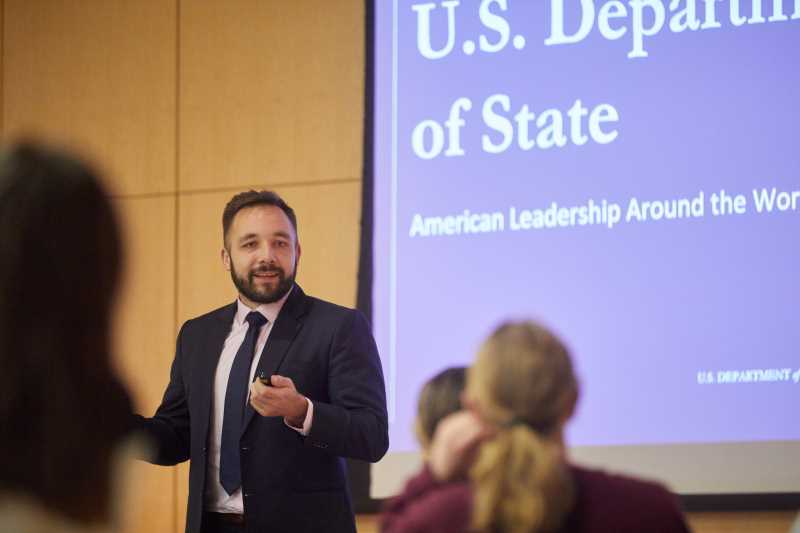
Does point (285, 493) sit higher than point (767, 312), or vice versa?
point (767, 312)

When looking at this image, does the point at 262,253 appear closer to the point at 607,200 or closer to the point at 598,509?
the point at 607,200

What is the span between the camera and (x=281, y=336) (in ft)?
11.0

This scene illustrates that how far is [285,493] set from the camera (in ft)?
10.3

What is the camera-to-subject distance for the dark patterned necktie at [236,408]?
3.18 m

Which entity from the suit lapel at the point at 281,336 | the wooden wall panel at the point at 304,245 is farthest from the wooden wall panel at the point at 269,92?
the suit lapel at the point at 281,336

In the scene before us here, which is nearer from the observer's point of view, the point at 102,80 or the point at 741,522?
the point at 741,522

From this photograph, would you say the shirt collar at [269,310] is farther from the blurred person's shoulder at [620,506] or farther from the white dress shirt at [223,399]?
the blurred person's shoulder at [620,506]

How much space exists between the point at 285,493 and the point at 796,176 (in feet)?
7.37

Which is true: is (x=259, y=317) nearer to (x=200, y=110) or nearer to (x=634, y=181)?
(x=634, y=181)

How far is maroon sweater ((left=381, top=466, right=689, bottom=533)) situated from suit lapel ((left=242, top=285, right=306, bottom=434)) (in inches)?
59.0

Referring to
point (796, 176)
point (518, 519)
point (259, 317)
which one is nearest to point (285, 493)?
point (259, 317)

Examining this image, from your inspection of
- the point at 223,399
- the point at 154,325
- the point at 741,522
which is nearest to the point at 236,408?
the point at 223,399

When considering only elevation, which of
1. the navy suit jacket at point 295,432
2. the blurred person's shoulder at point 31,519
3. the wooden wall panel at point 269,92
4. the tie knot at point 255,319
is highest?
the wooden wall panel at point 269,92

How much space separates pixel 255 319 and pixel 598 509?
181 cm
